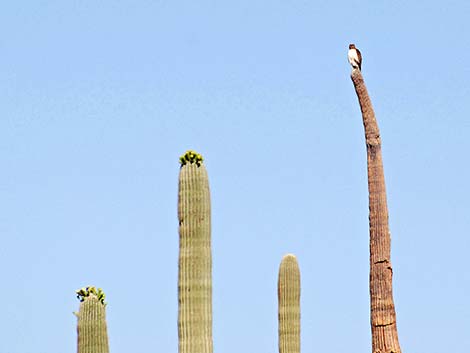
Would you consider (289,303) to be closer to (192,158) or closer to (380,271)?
(380,271)

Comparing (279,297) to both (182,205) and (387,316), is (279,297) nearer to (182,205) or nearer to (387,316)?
(387,316)

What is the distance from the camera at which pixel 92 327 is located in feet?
42.9

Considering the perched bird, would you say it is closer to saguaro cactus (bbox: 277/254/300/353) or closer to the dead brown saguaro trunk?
the dead brown saguaro trunk

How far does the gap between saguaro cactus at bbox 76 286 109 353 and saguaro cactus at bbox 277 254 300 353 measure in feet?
18.4

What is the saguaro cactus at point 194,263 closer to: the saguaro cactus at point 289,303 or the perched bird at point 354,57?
the perched bird at point 354,57

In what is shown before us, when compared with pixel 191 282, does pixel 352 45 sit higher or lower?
higher

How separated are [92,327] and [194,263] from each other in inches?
48.4

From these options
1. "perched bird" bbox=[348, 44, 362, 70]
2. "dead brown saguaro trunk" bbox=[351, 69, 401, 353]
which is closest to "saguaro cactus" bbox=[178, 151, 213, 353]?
"dead brown saguaro trunk" bbox=[351, 69, 401, 353]

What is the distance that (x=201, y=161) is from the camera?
14.0 m

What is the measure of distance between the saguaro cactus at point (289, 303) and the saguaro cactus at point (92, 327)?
18.4 feet

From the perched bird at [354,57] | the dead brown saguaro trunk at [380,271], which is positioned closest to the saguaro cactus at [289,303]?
the dead brown saguaro trunk at [380,271]

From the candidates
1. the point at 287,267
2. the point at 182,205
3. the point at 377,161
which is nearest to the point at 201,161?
the point at 182,205

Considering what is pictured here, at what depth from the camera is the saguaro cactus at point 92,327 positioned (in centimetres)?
1306

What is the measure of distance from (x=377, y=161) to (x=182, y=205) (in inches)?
152
